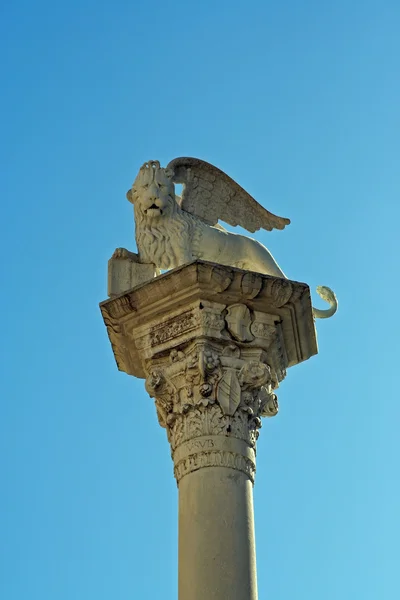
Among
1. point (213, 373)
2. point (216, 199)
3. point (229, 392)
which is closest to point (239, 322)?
point (213, 373)

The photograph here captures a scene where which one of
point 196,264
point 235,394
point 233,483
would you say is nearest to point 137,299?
point 196,264

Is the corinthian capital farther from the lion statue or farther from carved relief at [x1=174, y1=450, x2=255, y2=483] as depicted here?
the lion statue

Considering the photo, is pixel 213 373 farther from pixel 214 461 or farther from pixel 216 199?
pixel 216 199

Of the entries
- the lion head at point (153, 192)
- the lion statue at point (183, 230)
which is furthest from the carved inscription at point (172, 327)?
the lion head at point (153, 192)

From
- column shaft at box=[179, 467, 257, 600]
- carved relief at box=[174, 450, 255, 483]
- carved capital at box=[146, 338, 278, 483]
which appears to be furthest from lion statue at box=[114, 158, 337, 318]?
column shaft at box=[179, 467, 257, 600]

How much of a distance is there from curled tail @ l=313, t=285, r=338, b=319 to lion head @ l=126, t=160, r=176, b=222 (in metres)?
2.12

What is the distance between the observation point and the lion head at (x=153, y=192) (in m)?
13.0

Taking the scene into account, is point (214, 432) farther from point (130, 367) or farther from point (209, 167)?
point (209, 167)

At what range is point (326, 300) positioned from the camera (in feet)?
44.0

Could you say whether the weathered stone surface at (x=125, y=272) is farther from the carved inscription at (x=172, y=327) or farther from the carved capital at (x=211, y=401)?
the carved capital at (x=211, y=401)

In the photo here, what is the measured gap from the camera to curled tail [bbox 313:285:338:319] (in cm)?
1330

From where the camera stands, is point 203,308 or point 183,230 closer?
point 203,308

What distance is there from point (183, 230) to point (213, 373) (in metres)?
2.21

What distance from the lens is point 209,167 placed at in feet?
46.0
